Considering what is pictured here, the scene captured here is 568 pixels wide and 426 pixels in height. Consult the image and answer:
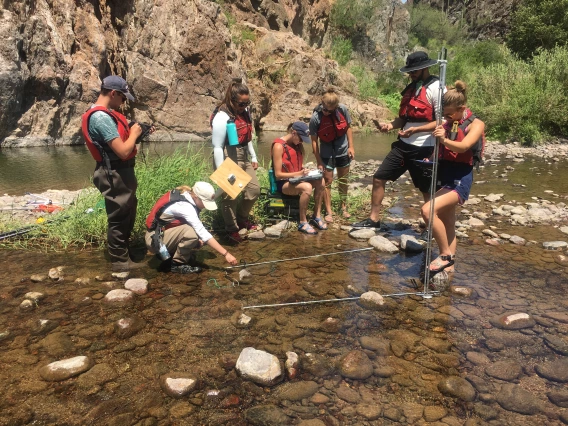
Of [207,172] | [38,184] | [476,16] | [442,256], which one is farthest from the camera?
[476,16]

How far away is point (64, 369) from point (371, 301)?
8.07 ft

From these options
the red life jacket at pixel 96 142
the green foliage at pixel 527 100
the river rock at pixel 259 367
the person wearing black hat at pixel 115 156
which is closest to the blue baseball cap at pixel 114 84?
the person wearing black hat at pixel 115 156

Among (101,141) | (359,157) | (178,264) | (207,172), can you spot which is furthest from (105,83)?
(359,157)

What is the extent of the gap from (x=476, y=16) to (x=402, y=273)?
Result: 57.8 m

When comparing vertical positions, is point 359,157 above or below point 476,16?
below

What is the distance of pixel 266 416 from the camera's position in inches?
96.3

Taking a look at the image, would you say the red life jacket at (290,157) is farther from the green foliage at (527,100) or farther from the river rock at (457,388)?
the green foliage at (527,100)

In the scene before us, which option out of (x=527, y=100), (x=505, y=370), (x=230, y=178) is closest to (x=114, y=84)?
(x=230, y=178)

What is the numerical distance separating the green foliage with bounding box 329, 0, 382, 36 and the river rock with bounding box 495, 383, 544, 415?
35499 millimetres

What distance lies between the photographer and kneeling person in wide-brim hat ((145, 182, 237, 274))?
4230 millimetres

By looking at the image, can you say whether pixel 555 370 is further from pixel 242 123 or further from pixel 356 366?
pixel 242 123

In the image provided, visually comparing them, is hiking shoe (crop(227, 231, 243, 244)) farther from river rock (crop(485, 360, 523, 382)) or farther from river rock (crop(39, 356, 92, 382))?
river rock (crop(485, 360, 523, 382))

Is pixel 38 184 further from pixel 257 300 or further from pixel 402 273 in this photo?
pixel 402 273

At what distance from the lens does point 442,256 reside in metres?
4.14
